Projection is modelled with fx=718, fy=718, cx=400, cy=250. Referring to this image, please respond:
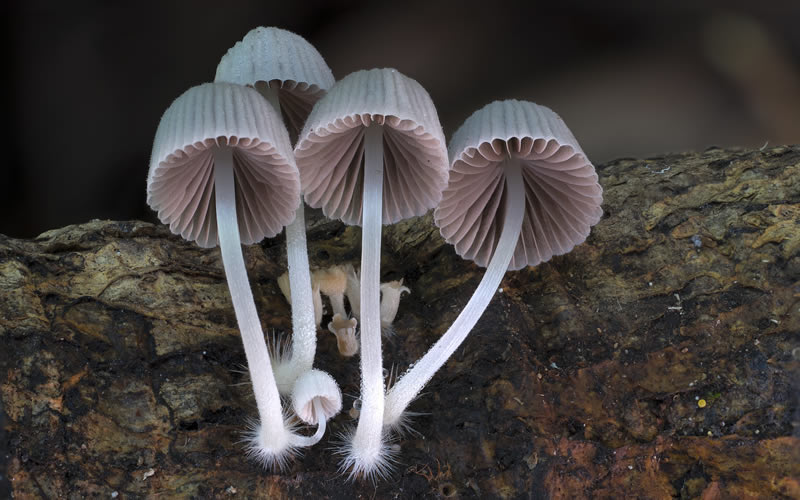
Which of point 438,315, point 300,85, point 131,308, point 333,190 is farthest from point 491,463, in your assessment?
point 300,85

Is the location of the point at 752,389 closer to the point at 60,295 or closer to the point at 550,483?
the point at 550,483

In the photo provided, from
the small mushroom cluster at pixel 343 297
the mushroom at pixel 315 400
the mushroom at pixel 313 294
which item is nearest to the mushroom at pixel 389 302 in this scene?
the small mushroom cluster at pixel 343 297

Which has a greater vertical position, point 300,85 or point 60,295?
point 300,85

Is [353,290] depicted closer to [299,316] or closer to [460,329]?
[299,316]

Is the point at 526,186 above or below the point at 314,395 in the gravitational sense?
above

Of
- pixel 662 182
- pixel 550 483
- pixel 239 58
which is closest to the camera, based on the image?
pixel 550 483

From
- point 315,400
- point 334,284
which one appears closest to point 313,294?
point 334,284
